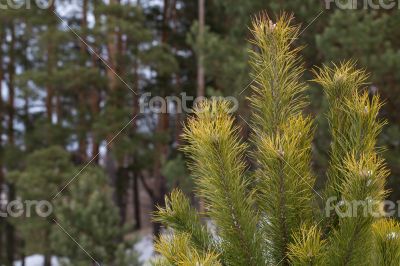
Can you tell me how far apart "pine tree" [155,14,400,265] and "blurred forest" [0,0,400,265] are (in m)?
3.74

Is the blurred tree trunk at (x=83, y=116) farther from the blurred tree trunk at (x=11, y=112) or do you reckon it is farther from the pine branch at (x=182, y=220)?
the pine branch at (x=182, y=220)

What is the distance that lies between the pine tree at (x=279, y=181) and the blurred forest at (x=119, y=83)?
3740 mm

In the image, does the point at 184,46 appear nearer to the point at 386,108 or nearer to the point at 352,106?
the point at 386,108

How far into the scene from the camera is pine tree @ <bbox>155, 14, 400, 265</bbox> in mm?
1681

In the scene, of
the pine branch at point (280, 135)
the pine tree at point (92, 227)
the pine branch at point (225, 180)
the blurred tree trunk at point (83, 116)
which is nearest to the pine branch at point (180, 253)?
the pine branch at point (225, 180)

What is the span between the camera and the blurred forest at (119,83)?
985 cm

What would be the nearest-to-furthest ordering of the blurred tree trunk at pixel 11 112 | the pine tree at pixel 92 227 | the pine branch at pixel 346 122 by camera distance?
the pine branch at pixel 346 122, the pine tree at pixel 92 227, the blurred tree trunk at pixel 11 112

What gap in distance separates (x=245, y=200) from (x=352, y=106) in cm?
48

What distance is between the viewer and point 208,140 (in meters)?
1.67

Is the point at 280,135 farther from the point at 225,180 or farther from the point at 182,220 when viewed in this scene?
the point at 182,220

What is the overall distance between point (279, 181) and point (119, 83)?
12686 millimetres

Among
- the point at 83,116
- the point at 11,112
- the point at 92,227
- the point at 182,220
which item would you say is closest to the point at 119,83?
the point at 83,116

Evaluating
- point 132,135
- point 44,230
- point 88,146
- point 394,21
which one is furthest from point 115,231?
point 88,146

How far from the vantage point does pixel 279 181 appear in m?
1.76
